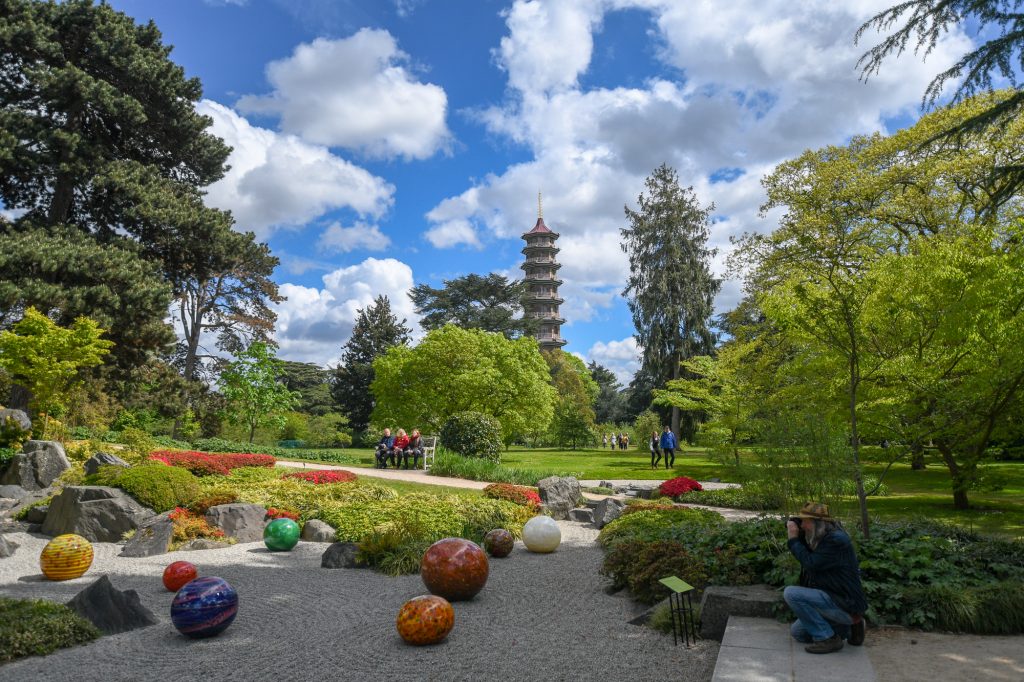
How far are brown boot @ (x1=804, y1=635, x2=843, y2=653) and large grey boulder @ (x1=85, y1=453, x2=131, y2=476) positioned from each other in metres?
12.6

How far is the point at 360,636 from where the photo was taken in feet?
19.4

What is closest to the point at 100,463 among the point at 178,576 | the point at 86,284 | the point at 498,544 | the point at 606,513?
the point at 178,576

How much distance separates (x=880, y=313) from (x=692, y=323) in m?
23.7

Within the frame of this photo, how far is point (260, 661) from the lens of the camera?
524 cm

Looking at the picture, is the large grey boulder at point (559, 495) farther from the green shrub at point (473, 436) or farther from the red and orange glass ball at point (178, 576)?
the green shrub at point (473, 436)

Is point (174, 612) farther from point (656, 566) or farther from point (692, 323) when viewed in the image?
point (692, 323)

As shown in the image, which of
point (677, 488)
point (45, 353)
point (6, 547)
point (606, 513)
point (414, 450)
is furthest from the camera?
point (414, 450)

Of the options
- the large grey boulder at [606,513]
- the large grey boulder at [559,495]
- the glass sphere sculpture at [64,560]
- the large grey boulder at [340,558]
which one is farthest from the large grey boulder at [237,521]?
the large grey boulder at [606,513]

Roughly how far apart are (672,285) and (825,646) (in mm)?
31438

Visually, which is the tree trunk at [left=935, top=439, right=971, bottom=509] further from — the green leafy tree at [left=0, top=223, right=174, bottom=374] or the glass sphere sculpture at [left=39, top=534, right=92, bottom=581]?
the green leafy tree at [left=0, top=223, right=174, bottom=374]

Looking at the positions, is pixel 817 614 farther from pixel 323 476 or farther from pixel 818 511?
pixel 323 476

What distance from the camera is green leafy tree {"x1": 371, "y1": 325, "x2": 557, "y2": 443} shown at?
30.1m

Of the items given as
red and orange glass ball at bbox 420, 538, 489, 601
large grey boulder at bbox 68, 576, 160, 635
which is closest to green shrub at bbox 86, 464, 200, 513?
large grey boulder at bbox 68, 576, 160, 635

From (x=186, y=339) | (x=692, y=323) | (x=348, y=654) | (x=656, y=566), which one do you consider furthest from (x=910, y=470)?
(x=186, y=339)
